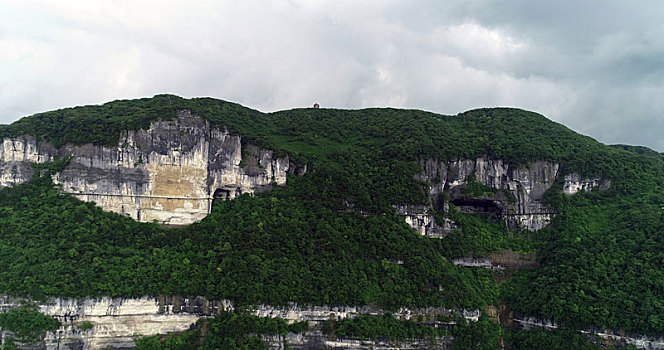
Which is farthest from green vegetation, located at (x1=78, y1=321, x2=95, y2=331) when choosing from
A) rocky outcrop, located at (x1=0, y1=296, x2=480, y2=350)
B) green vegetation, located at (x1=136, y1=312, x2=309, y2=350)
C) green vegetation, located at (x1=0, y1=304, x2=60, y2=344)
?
green vegetation, located at (x1=136, y1=312, x2=309, y2=350)

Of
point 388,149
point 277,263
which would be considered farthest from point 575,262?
point 277,263

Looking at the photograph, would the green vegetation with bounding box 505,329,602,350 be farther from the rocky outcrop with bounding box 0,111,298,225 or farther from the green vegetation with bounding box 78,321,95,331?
the green vegetation with bounding box 78,321,95,331

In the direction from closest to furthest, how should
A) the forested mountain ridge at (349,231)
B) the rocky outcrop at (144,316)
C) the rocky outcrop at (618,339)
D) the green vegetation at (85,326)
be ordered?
the rocky outcrop at (618,339) < the rocky outcrop at (144,316) < the green vegetation at (85,326) < the forested mountain ridge at (349,231)

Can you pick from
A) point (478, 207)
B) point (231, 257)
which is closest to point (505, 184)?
point (478, 207)

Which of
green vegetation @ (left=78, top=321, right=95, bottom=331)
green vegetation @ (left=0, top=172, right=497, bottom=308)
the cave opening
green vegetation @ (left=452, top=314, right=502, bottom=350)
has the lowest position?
green vegetation @ (left=452, top=314, right=502, bottom=350)

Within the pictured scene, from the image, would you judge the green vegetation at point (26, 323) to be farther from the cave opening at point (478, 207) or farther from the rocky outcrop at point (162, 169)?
the cave opening at point (478, 207)

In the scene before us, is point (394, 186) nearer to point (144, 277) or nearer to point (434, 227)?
point (434, 227)

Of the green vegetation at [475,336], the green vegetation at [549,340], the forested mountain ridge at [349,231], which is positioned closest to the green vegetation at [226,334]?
the forested mountain ridge at [349,231]

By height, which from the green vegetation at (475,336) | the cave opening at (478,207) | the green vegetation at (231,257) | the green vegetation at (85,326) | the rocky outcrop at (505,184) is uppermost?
the rocky outcrop at (505,184)
